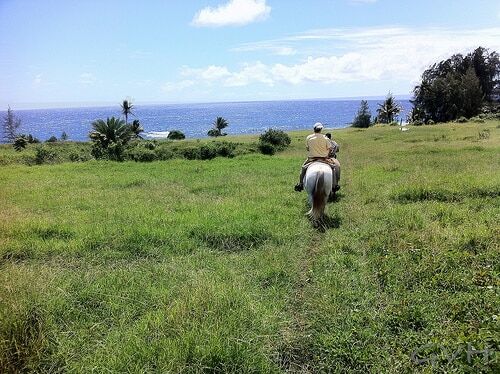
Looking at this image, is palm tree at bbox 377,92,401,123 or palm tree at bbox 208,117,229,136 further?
palm tree at bbox 377,92,401,123

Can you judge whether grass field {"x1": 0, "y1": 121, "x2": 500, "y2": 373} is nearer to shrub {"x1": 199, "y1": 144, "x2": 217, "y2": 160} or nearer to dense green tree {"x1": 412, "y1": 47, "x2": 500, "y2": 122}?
shrub {"x1": 199, "y1": 144, "x2": 217, "y2": 160}

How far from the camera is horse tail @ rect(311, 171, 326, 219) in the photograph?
8977mm

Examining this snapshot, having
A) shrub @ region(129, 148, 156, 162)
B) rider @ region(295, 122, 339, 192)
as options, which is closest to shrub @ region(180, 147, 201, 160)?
shrub @ region(129, 148, 156, 162)

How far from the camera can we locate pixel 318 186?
9016 millimetres

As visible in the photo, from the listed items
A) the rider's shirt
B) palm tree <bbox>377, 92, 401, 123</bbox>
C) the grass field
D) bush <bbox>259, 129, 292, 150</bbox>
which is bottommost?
the grass field

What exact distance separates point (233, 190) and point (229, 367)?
Answer: 9397 millimetres

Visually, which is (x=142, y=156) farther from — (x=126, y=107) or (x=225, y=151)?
(x=126, y=107)

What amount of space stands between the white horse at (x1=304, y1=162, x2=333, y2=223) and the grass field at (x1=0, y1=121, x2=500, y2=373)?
0.40 metres

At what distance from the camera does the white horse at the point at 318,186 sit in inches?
355

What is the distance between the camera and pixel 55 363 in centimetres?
423

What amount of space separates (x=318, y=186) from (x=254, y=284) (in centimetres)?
356

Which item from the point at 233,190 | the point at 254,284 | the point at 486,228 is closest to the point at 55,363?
the point at 254,284

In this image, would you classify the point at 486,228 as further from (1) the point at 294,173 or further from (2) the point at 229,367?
(1) the point at 294,173

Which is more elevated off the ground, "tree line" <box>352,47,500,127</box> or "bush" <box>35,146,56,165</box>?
"tree line" <box>352,47,500,127</box>
